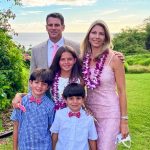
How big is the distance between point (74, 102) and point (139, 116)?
17.8 feet

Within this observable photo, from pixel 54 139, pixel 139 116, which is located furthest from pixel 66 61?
pixel 139 116

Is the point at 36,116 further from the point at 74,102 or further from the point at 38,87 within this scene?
the point at 74,102

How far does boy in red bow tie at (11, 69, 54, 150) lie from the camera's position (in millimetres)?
4059

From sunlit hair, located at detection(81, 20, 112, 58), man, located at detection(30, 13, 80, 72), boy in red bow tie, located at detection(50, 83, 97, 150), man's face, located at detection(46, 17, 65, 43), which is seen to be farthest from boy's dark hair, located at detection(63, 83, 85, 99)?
man's face, located at detection(46, 17, 65, 43)

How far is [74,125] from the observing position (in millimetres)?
4012

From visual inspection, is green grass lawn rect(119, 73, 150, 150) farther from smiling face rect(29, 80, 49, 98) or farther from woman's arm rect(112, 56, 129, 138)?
smiling face rect(29, 80, 49, 98)

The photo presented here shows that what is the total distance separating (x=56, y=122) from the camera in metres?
4.02

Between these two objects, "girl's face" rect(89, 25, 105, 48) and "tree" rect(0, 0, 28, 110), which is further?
"tree" rect(0, 0, 28, 110)

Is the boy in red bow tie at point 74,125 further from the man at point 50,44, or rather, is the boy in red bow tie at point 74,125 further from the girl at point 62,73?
the man at point 50,44

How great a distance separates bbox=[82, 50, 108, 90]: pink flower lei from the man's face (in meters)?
0.62

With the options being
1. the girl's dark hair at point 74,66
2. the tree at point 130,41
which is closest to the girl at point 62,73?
the girl's dark hair at point 74,66

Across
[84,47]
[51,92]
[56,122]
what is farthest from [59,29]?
[56,122]

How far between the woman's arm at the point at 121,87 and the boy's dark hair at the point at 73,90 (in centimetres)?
38

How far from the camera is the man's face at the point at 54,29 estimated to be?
4.63 meters
